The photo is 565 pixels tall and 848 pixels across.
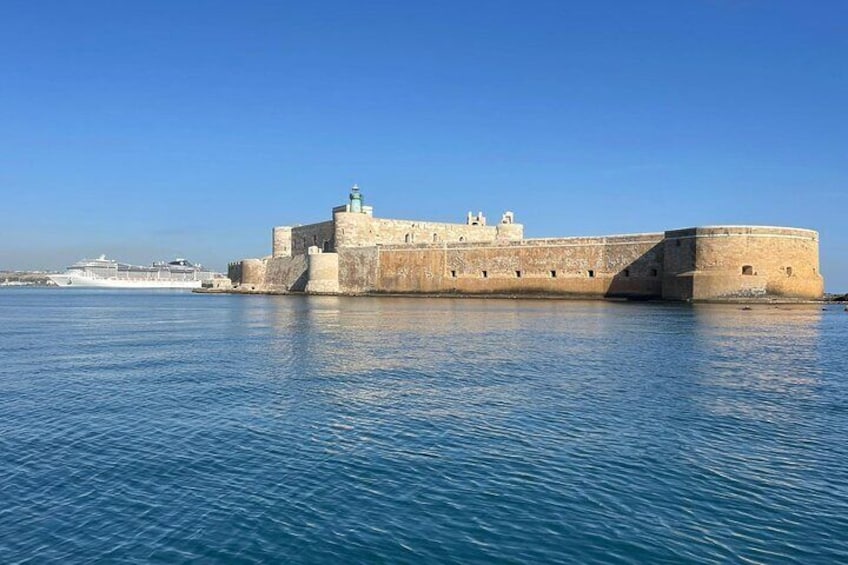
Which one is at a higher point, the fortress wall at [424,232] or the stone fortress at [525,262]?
the fortress wall at [424,232]

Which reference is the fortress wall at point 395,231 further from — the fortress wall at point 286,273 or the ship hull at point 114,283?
the ship hull at point 114,283

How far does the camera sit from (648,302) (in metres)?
33.3

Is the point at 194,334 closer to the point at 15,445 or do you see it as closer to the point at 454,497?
the point at 15,445

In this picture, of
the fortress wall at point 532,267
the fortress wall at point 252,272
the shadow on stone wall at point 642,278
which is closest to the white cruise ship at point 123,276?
the fortress wall at point 252,272

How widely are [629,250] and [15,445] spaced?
1213 inches

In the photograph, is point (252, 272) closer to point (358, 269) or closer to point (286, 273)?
point (286, 273)

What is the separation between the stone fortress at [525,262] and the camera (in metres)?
29.8

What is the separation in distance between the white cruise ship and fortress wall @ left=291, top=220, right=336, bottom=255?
149ft

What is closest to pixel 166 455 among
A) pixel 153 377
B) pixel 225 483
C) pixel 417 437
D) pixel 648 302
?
pixel 225 483

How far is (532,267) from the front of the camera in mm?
37938

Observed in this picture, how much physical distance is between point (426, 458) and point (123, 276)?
333 ft

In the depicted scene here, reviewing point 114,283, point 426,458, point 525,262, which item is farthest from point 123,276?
point 426,458

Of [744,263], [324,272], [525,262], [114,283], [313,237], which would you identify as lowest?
[114,283]

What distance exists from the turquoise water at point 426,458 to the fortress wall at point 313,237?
35898mm
